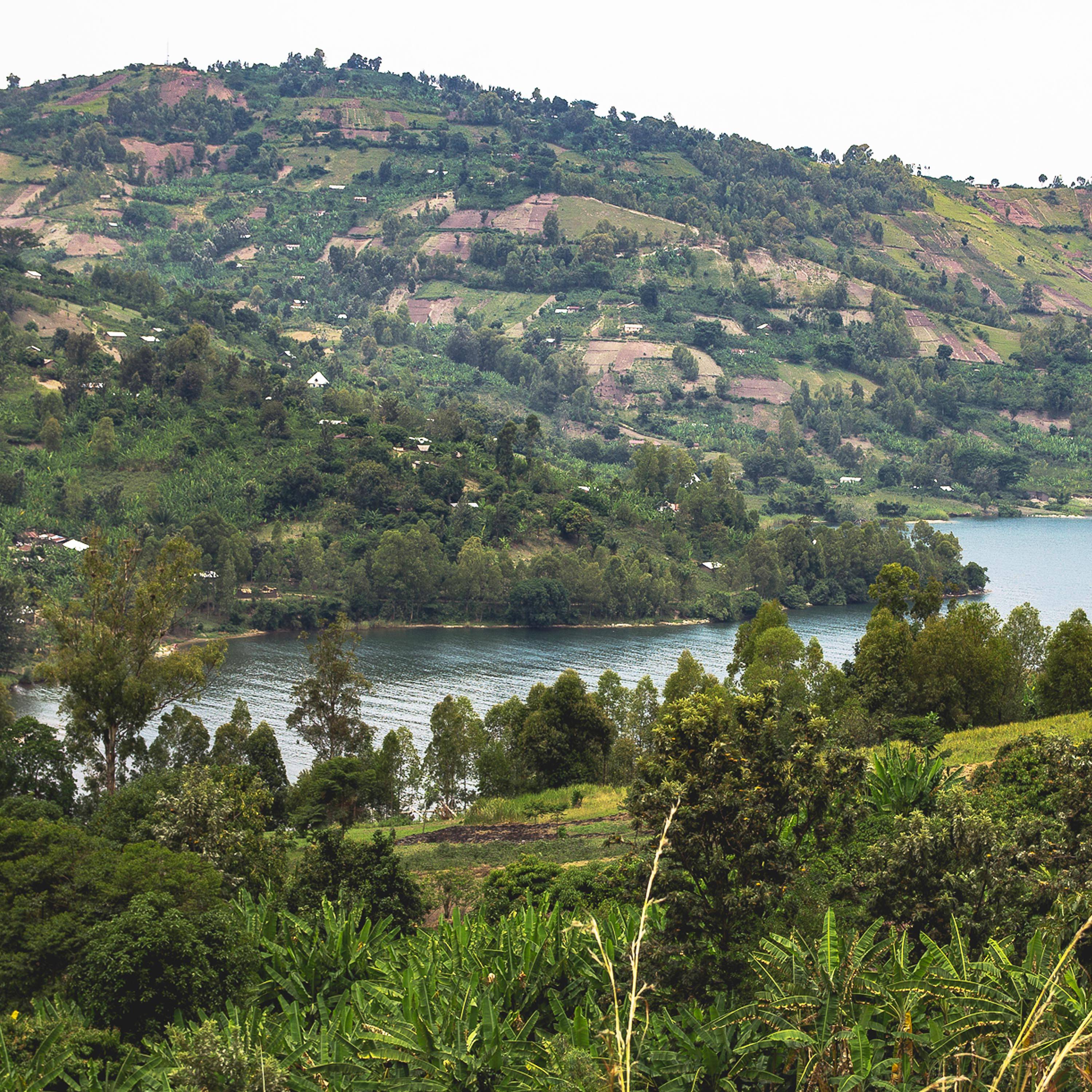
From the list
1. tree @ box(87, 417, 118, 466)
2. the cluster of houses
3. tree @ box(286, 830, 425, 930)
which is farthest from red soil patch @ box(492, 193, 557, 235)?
tree @ box(286, 830, 425, 930)

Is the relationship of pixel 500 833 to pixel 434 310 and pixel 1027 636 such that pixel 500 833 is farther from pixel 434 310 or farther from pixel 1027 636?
pixel 434 310

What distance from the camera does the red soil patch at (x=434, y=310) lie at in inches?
6777

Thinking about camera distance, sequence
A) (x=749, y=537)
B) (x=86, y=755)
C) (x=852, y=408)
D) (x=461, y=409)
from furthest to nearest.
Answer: (x=852, y=408), (x=461, y=409), (x=749, y=537), (x=86, y=755)

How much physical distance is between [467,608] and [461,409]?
4456cm

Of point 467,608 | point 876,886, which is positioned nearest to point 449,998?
point 876,886

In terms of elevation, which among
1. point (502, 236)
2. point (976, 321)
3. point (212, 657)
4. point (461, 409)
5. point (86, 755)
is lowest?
point (86, 755)

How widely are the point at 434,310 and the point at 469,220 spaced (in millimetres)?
23212

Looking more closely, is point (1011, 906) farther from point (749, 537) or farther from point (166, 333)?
point (166, 333)

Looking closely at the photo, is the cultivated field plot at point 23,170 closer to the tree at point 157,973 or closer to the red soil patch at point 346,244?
the red soil patch at point 346,244

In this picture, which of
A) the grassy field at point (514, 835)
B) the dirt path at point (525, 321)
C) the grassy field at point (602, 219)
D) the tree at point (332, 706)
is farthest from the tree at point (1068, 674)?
the grassy field at point (602, 219)

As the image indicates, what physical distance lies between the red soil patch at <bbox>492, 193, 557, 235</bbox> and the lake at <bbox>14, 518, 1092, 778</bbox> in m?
109

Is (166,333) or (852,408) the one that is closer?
(166,333)

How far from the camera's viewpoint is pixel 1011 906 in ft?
45.6

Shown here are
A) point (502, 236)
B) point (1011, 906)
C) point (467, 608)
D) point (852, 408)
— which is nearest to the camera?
point (1011, 906)
